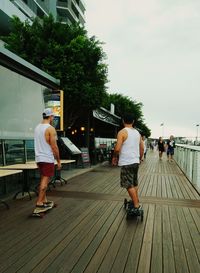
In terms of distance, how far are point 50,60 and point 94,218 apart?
8.95 meters

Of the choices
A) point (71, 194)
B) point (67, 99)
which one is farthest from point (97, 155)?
point (71, 194)

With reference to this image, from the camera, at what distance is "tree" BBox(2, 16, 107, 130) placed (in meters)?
13.1

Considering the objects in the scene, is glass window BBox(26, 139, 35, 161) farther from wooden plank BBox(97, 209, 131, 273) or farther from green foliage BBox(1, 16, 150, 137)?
wooden plank BBox(97, 209, 131, 273)

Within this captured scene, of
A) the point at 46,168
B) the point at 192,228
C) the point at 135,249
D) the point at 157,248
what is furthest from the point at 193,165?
the point at 135,249

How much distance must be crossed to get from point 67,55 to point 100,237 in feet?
33.9

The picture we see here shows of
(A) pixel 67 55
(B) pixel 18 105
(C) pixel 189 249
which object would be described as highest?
(A) pixel 67 55

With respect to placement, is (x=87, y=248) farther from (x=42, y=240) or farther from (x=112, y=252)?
(x=42, y=240)

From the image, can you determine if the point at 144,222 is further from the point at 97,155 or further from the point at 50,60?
the point at 97,155

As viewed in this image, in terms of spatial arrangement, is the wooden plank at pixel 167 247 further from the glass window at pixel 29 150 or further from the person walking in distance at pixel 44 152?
the glass window at pixel 29 150

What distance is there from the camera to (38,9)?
1741 inches

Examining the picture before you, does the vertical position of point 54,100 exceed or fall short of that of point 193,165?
it exceeds it

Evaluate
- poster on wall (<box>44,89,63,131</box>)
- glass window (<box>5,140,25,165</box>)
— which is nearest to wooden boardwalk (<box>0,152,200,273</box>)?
glass window (<box>5,140,25,165</box>)

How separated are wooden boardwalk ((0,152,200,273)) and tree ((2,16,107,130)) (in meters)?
7.14

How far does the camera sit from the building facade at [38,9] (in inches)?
1219
